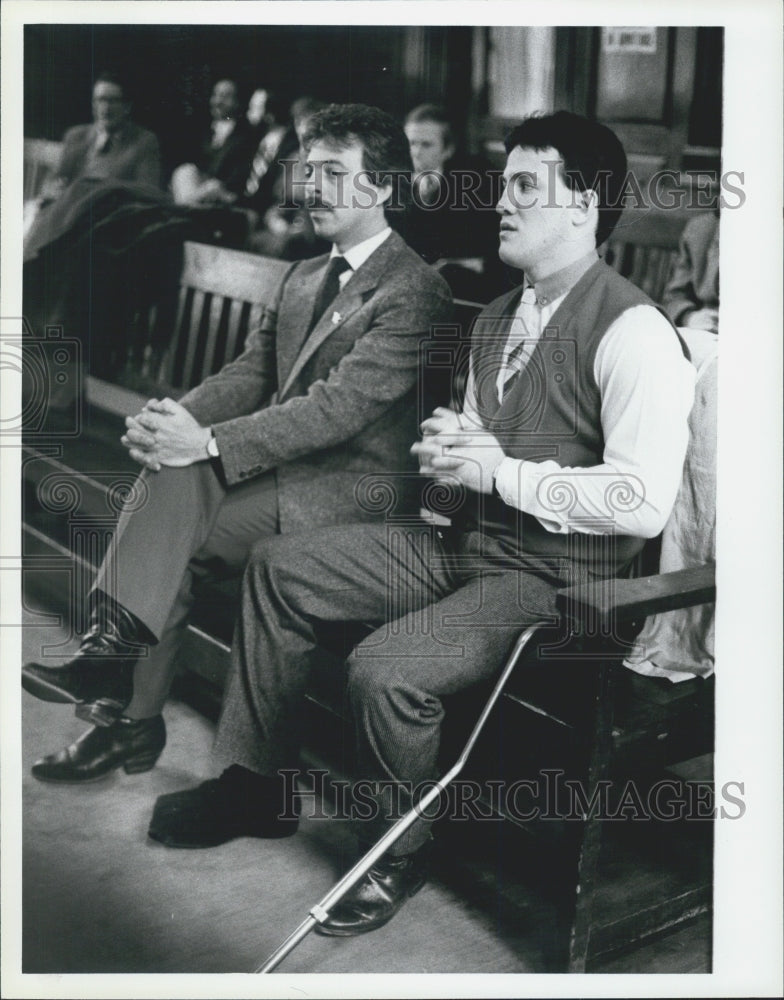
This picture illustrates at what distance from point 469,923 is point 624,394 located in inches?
41.7

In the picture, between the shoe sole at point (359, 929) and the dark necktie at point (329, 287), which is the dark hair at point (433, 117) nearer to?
the dark necktie at point (329, 287)

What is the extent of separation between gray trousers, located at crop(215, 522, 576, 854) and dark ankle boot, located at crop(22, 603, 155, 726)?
222 mm

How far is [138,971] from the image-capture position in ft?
8.04

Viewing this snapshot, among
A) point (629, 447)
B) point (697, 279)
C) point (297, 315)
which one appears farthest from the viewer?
point (297, 315)

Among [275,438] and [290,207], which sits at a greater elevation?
[290,207]

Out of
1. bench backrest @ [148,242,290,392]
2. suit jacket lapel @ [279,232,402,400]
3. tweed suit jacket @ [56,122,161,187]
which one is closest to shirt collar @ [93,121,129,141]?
tweed suit jacket @ [56,122,161,187]

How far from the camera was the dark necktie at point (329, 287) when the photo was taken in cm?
249

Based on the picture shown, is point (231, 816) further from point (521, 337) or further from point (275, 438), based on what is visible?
point (521, 337)

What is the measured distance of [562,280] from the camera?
2.37 meters

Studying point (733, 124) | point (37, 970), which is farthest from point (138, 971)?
point (733, 124)

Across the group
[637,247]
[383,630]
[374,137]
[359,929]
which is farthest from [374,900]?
[374,137]

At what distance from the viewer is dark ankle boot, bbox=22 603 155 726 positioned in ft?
8.29

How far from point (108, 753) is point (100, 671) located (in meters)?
0.17

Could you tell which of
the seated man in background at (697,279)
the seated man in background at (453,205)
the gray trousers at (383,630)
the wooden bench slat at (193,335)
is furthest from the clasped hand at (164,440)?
the seated man in background at (697,279)
